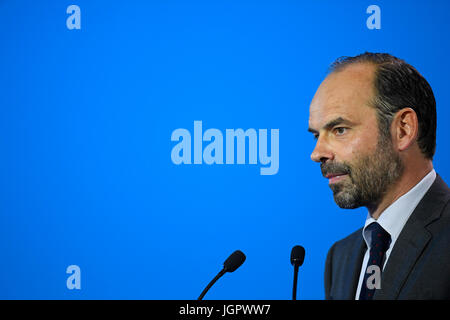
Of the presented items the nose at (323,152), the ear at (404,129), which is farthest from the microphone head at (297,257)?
the ear at (404,129)

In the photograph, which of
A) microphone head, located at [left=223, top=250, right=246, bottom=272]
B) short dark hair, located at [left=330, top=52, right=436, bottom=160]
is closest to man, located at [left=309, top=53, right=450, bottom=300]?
short dark hair, located at [left=330, top=52, right=436, bottom=160]

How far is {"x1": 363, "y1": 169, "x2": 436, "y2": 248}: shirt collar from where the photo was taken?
4.31ft

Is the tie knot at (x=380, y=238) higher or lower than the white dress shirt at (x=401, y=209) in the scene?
lower

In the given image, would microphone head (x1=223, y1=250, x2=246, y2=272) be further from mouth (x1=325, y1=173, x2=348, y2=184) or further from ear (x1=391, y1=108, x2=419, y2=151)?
ear (x1=391, y1=108, x2=419, y2=151)

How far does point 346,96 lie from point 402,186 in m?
0.30

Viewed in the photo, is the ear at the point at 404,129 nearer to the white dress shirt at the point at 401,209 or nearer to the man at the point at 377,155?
the man at the point at 377,155

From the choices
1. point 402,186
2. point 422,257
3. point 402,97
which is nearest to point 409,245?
point 422,257

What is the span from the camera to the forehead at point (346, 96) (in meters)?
1.39

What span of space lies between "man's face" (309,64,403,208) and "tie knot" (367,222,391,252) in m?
0.08

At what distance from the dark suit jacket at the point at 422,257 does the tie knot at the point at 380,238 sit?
63 millimetres

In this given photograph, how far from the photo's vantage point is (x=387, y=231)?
1319 millimetres

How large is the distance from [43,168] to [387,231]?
194 cm
